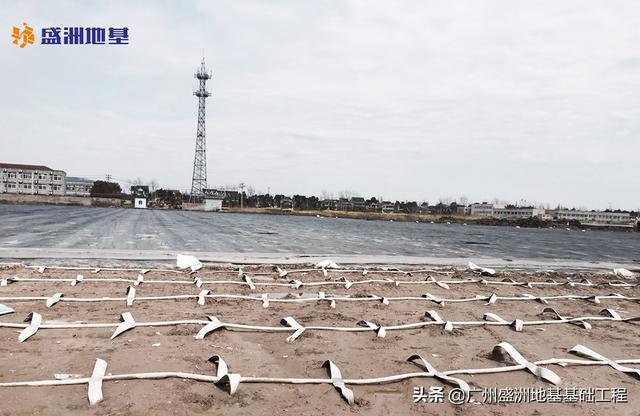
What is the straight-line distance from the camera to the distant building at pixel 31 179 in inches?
3346

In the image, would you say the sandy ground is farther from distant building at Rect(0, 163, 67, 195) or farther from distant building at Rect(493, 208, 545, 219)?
distant building at Rect(493, 208, 545, 219)

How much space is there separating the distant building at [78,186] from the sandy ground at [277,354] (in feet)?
360

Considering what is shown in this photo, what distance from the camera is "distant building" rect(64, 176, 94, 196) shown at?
102213 millimetres

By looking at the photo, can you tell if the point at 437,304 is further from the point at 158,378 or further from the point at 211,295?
the point at 158,378

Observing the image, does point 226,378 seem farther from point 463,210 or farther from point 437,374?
point 463,210

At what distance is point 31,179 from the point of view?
87.4 m

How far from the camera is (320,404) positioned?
9.31 feet

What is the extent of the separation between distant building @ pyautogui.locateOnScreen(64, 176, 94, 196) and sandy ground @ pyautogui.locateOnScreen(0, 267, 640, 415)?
110m

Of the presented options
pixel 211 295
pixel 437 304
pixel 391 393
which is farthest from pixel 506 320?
pixel 211 295

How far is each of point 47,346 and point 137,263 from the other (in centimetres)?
538

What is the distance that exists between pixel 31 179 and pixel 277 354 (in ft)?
337

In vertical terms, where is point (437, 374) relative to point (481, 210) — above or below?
below

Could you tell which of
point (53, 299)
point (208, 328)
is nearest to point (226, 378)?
point (208, 328)

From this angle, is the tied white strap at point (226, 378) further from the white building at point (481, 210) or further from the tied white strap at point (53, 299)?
the white building at point (481, 210)
